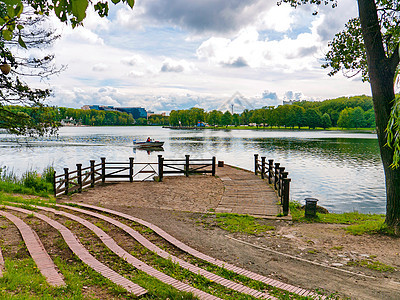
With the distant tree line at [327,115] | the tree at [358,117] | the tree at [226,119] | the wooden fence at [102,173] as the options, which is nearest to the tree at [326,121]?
the distant tree line at [327,115]

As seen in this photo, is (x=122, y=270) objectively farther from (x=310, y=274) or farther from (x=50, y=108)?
(x=50, y=108)

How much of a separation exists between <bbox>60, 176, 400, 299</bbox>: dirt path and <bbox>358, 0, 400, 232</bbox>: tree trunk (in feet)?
4.02

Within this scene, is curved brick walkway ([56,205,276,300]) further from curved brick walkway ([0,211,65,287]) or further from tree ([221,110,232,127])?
tree ([221,110,232,127])

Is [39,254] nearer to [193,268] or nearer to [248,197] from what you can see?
[193,268]

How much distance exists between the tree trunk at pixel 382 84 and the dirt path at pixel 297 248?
4.02 feet

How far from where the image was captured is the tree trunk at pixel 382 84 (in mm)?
8391

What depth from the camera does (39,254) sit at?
17.6 ft

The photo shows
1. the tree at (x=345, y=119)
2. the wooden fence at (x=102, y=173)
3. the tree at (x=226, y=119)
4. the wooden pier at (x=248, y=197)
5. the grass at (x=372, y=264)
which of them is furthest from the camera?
the tree at (x=226, y=119)

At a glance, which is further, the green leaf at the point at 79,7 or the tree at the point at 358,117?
the tree at the point at 358,117

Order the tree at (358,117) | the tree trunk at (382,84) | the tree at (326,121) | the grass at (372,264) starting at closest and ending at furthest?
1. the grass at (372,264)
2. the tree trunk at (382,84)
3. the tree at (358,117)
4. the tree at (326,121)

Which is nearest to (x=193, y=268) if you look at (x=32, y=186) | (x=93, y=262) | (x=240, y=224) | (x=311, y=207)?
(x=93, y=262)

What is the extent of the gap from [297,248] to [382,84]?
543 cm

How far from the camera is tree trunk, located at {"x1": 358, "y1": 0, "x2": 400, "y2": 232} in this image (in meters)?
8.39

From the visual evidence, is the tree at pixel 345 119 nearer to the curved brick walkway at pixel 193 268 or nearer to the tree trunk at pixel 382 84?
the tree trunk at pixel 382 84
